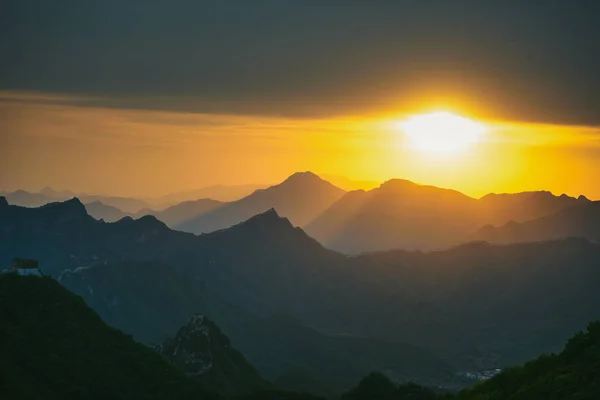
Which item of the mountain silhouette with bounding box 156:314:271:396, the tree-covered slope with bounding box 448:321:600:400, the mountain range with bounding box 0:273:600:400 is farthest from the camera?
the mountain silhouette with bounding box 156:314:271:396

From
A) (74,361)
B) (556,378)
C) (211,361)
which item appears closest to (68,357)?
(74,361)

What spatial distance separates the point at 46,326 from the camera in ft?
459

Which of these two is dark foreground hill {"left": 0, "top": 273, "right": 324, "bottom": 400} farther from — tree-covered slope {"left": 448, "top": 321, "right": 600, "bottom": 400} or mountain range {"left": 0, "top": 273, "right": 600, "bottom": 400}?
tree-covered slope {"left": 448, "top": 321, "right": 600, "bottom": 400}

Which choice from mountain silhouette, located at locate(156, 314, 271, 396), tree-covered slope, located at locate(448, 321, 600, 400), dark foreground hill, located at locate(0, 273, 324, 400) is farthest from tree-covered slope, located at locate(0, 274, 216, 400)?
tree-covered slope, located at locate(448, 321, 600, 400)

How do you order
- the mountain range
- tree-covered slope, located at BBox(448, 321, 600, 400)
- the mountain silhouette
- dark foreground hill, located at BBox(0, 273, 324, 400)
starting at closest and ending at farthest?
tree-covered slope, located at BBox(448, 321, 600, 400)
dark foreground hill, located at BBox(0, 273, 324, 400)
the mountain range
the mountain silhouette

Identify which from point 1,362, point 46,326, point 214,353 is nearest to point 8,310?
point 46,326

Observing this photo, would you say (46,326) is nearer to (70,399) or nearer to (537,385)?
(70,399)

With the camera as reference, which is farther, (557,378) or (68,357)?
(68,357)

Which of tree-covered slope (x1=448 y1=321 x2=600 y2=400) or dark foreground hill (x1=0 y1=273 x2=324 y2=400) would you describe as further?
dark foreground hill (x1=0 y1=273 x2=324 y2=400)

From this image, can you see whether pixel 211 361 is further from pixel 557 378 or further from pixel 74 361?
pixel 557 378

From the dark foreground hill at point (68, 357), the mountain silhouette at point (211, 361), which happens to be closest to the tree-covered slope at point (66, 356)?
the dark foreground hill at point (68, 357)

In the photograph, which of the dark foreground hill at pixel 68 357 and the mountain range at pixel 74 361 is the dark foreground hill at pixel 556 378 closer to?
the mountain range at pixel 74 361

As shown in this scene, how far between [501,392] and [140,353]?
8117 cm

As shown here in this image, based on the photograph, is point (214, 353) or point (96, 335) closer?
point (96, 335)
